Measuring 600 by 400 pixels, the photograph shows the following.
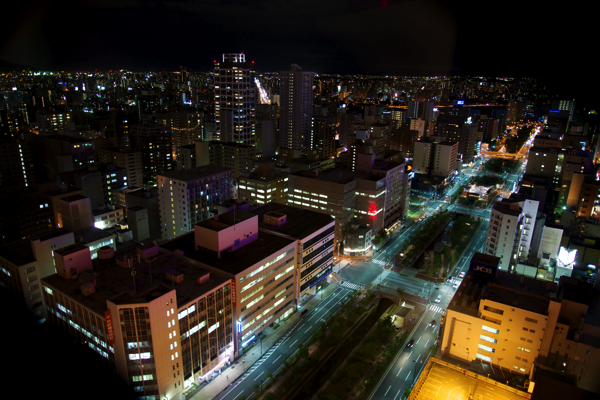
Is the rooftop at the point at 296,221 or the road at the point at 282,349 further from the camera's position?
the rooftop at the point at 296,221

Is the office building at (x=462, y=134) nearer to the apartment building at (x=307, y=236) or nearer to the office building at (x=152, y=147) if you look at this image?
the apartment building at (x=307, y=236)

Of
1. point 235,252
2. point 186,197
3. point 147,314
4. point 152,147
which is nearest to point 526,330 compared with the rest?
point 235,252

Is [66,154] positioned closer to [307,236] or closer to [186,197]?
[186,197]

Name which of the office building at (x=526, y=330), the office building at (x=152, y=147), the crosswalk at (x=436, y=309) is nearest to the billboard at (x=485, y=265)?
the office building at (x=526, y=330)

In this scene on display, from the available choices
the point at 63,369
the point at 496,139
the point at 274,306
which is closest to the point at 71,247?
the point at 63,369

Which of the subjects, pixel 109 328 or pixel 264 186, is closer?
pixel 109 328

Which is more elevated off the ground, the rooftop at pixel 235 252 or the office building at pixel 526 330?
the rooftop at pixel 235 252
